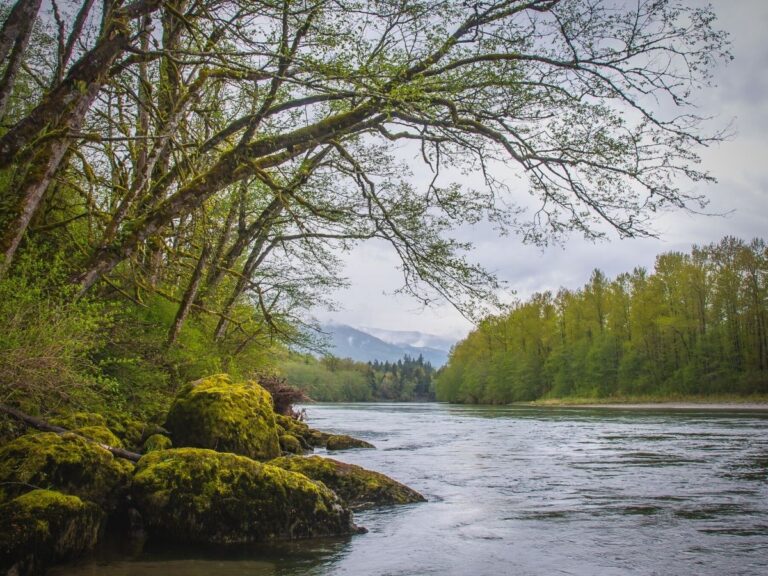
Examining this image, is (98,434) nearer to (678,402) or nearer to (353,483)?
(353,483)

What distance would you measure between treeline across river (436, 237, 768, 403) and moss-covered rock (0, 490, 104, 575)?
107 feet

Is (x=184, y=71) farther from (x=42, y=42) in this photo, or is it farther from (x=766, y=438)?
(x=766, y=438)

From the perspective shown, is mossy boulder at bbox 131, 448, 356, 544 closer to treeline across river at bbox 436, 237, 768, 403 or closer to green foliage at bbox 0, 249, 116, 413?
green foliage at bbox 0, 249, 116, 413

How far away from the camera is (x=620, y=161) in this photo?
27.1ft

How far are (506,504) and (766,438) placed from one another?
43.2 feet

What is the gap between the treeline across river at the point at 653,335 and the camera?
4506 centimetres

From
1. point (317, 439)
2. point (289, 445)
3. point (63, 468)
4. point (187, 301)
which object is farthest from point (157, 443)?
point (317, 439)

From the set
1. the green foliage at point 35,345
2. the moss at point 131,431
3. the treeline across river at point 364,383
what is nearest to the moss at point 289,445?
the moss at point 131,431

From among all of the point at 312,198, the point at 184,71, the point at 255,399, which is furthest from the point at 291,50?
the point at 255,399

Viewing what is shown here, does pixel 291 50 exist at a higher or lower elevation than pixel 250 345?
higher

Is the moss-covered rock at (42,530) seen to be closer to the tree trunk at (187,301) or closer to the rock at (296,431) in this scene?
the tree trunk at (187,301)

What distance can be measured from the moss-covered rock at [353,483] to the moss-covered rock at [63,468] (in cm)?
236

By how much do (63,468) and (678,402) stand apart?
51.2 m

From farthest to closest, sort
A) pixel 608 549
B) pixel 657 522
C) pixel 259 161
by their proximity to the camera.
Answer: pixel 259 161 → pixel 657 522 → pixel 608 549
